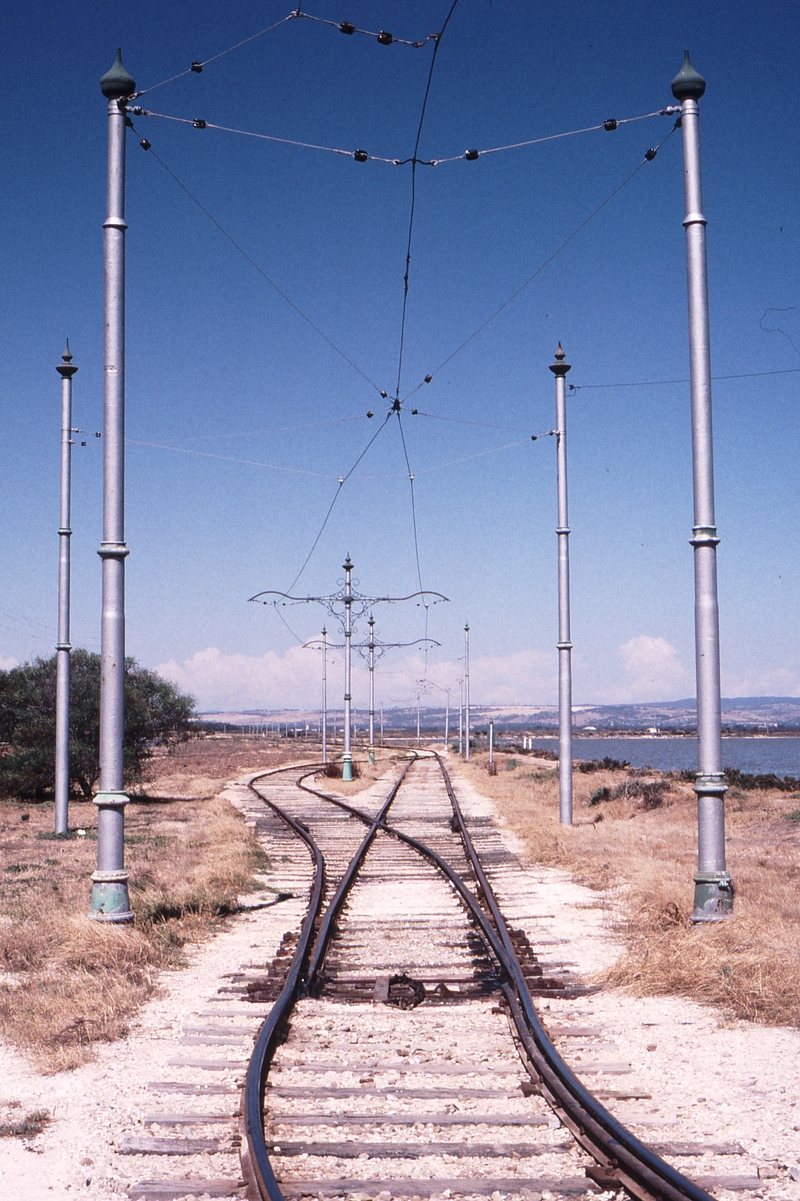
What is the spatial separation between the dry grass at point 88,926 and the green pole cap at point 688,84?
995 centimetres

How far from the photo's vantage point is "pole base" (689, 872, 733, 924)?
10469 millimetres

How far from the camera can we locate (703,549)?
36.1 feet

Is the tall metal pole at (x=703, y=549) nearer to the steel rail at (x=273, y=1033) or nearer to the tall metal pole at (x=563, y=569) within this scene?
the steel rail at (x=273, y=1033)

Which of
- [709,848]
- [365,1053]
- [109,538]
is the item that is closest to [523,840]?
[709,848]

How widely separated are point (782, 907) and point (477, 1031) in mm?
5770

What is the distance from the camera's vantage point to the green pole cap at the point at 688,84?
11.2 m

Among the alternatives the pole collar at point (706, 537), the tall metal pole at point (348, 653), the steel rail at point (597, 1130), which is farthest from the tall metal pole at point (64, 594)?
the tall metal pole at point (348, 653)

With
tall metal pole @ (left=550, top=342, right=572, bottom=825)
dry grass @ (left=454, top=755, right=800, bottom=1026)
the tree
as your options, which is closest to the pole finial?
tall metal pole @ (left=550, top=342, right=572, bottom=825)

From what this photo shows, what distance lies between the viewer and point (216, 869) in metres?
15.2

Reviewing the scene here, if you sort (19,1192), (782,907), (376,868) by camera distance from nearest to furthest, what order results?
(19,1192)
(782,907)
(376,868)

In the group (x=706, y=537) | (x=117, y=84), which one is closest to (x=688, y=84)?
(x=706, y=537)

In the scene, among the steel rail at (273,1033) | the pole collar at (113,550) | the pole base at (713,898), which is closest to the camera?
the steel rail at (273,1033)

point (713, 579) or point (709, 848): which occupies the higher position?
point (713, 579)

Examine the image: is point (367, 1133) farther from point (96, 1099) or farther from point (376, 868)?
point (376, 868)
